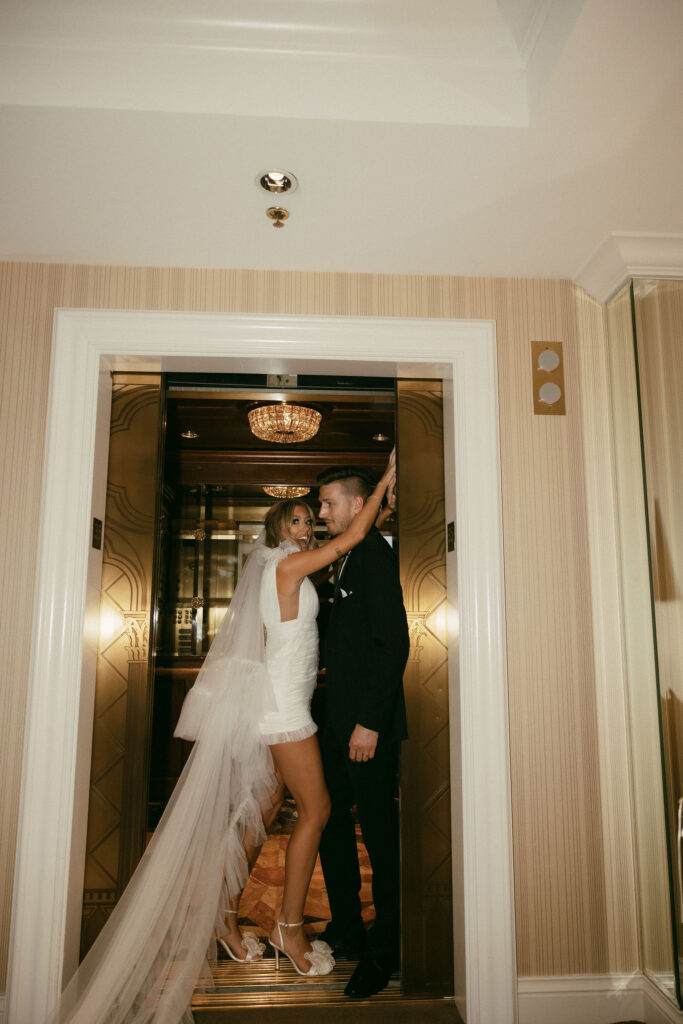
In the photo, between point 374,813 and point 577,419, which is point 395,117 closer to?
point 577,419

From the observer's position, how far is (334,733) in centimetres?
267

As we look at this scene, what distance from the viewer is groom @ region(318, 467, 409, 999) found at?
2.37 meters

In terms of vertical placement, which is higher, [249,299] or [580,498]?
[249,299]

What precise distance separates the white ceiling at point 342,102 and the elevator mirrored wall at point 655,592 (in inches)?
18.4

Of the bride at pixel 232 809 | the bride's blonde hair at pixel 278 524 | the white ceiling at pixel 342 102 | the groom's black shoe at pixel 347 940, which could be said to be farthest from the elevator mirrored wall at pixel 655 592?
the bride's blonde hair at pixel 278 524

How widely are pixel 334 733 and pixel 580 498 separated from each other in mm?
1391

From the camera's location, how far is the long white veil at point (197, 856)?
81.6 inches

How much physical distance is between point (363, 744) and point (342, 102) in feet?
6.86

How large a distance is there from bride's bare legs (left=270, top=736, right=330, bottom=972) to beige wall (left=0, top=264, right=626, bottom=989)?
2.56ft

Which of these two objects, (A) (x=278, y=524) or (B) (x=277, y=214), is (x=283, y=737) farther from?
(B) (x=277, y=214)

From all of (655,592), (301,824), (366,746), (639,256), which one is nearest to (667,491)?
(655,592)

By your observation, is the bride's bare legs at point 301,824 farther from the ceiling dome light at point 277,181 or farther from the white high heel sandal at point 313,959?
the ceiling dome light at point 277,181

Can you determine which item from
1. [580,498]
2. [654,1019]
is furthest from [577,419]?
[654,1019]

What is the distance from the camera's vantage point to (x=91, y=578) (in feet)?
7.64
